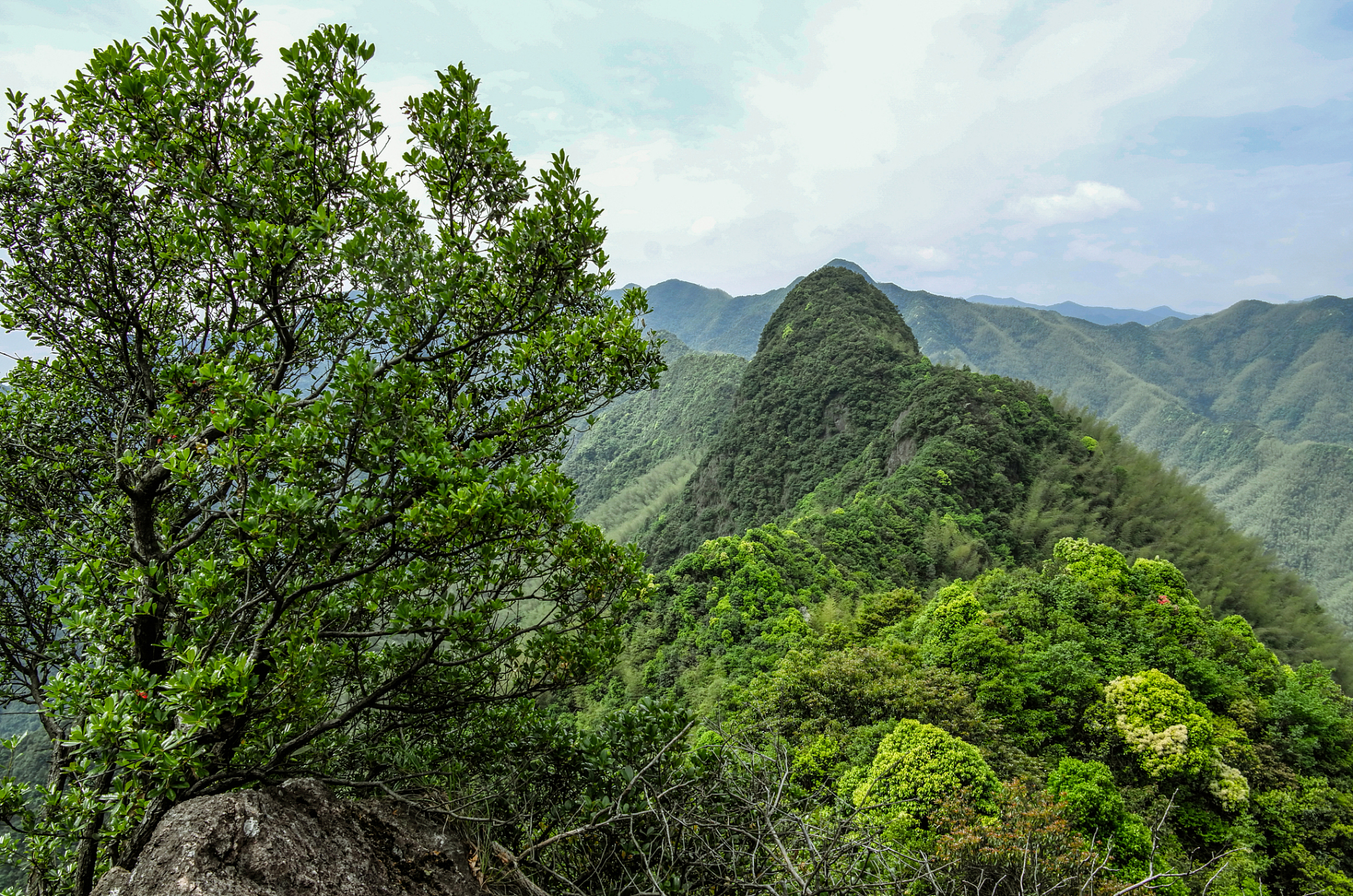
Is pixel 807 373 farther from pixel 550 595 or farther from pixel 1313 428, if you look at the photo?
pixel 1313 428

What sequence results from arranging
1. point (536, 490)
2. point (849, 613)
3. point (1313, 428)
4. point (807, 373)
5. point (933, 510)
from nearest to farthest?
1. point (536, 490)
2. point (849, 613)
3. point (933, 510)
4. point (807, 373)
5. point (1313, 428)

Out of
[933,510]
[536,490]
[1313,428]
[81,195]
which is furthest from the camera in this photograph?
[1313,428]

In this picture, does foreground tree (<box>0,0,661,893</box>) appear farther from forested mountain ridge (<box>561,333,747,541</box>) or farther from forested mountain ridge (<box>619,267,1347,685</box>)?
forested mountain ridge (<box>561,333,747,541</box>)

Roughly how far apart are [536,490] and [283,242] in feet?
7.07

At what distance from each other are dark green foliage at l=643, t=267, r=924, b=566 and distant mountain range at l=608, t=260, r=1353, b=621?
1909 centimetres

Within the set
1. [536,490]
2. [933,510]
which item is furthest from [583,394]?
[933,510]

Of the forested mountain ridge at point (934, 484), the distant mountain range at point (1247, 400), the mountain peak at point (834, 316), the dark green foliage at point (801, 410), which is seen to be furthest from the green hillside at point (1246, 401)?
the forested mountain ridge at point (934, 484)

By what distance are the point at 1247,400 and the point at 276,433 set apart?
754 feet

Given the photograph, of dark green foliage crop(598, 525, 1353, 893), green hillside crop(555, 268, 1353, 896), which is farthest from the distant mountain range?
dark green foliage crop(598, 525, 1353, 893)

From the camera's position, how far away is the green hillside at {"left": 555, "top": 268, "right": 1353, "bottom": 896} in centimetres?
602

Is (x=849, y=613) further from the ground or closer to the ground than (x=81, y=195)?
closer to the ground

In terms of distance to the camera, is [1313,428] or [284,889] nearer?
[284,889]

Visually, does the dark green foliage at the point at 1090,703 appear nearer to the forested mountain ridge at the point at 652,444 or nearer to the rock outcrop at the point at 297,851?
the rock outcrop at the point at 297,851

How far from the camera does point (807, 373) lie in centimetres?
5175
